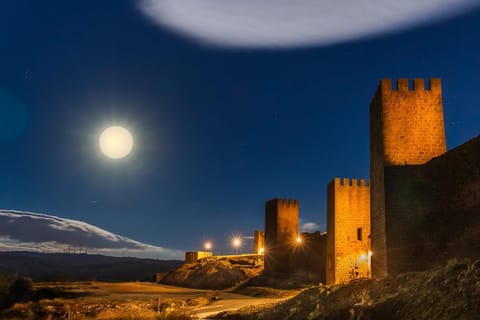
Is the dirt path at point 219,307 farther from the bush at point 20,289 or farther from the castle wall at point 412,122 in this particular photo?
the bush at point 20,289

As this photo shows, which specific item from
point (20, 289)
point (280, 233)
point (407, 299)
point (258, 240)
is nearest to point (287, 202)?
point (280, 233)

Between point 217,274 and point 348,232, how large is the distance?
66.7ft

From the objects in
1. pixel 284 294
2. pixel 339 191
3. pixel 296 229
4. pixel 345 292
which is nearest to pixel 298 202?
pixel 296 229

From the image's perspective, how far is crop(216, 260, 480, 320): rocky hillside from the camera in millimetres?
10375

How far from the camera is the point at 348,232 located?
3562 cm

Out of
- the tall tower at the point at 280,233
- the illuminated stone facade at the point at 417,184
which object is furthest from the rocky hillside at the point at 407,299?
the tall tower at the point at 280,233

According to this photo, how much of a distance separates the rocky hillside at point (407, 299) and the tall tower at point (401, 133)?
23.9 feet

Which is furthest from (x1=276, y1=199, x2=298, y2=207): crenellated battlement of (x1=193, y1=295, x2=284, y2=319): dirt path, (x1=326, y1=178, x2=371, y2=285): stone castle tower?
(x1=193, y1=295, x2=284, y2=319): dirt path

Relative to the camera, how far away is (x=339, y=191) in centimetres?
3662

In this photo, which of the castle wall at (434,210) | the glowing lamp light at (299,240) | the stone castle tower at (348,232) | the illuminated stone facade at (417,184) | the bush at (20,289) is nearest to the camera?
the castle wall at (434,210)

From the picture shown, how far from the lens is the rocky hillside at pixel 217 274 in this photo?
50438mm

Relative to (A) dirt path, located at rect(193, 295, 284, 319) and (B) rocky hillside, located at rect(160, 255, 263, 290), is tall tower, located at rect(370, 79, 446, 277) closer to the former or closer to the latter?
(A) dirt path, located at rect(193, 295, 284, 319)

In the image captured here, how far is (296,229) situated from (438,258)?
3196 cm

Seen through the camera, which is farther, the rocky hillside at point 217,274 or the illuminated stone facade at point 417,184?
the rocky hillside at point 217,274
